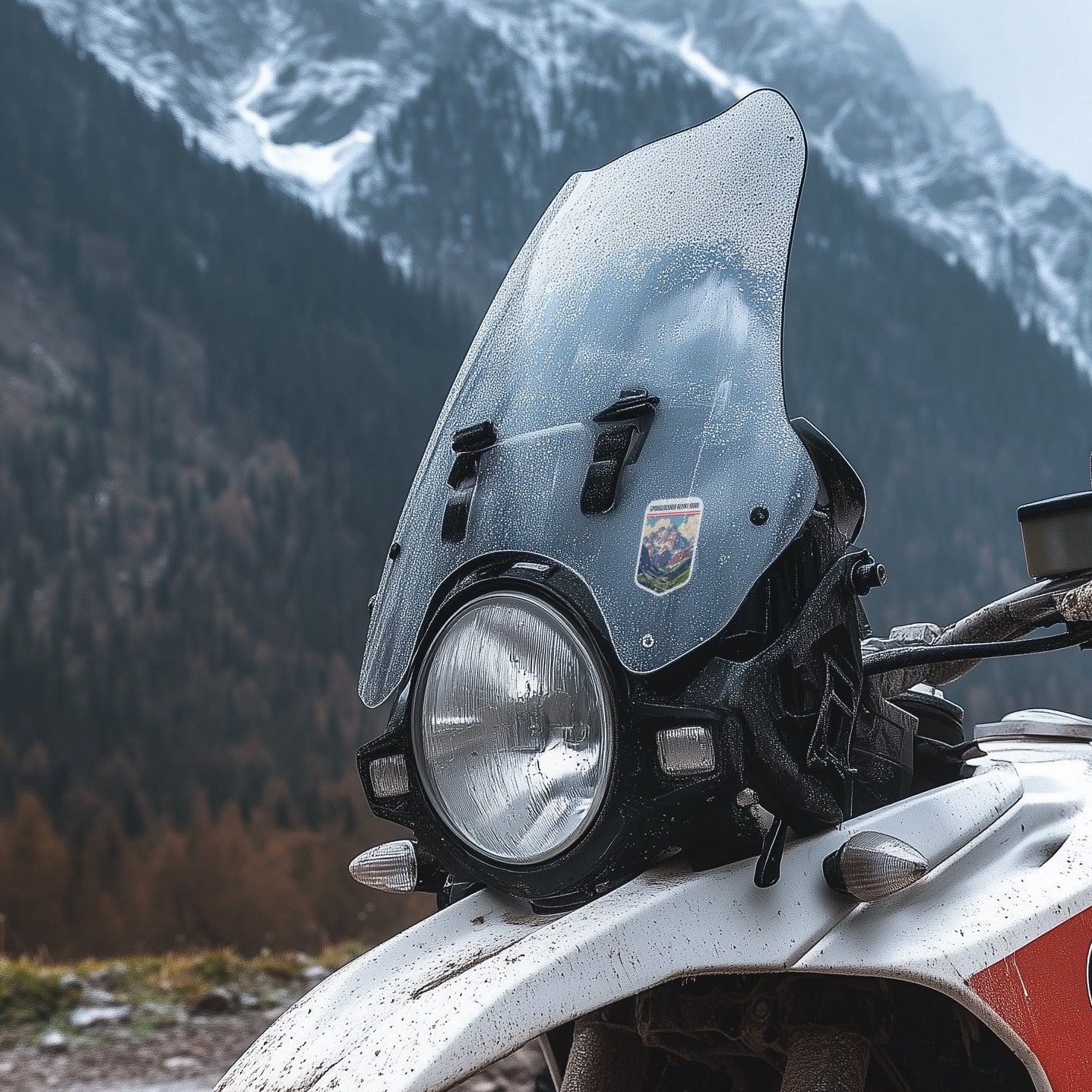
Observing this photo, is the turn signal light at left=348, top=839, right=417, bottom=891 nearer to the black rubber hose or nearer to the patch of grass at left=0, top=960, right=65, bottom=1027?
the black rubber hose

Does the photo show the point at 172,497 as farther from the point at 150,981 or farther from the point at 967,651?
the point at 967,651

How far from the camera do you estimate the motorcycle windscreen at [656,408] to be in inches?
48.5

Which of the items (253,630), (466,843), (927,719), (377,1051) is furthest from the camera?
(253,630)

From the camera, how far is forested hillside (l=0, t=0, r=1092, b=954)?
1373 cm

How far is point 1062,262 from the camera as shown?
8581 centimetres

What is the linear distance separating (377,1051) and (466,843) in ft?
0.83

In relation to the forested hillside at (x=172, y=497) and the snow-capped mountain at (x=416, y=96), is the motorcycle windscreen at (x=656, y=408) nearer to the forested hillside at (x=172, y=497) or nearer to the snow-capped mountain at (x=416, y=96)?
the forested hillside at (x=172, y=497)

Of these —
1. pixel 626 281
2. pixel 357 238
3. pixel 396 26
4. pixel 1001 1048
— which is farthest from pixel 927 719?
pixel 396 26

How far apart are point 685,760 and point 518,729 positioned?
179 millimetres

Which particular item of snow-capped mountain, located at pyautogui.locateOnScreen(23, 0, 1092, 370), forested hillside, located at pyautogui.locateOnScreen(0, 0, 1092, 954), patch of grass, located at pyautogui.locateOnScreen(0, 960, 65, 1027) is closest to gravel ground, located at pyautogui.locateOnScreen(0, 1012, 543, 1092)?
patch of grass, located at pyautogui.locateOnScreen(0, 960, 65, 1027)

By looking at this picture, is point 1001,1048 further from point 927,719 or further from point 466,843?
point 466,843

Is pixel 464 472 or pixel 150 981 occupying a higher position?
pixel 464 472

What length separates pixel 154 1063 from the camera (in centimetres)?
405

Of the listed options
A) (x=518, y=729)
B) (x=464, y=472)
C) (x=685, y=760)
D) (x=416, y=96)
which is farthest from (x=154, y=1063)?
(x=416, y=96)
